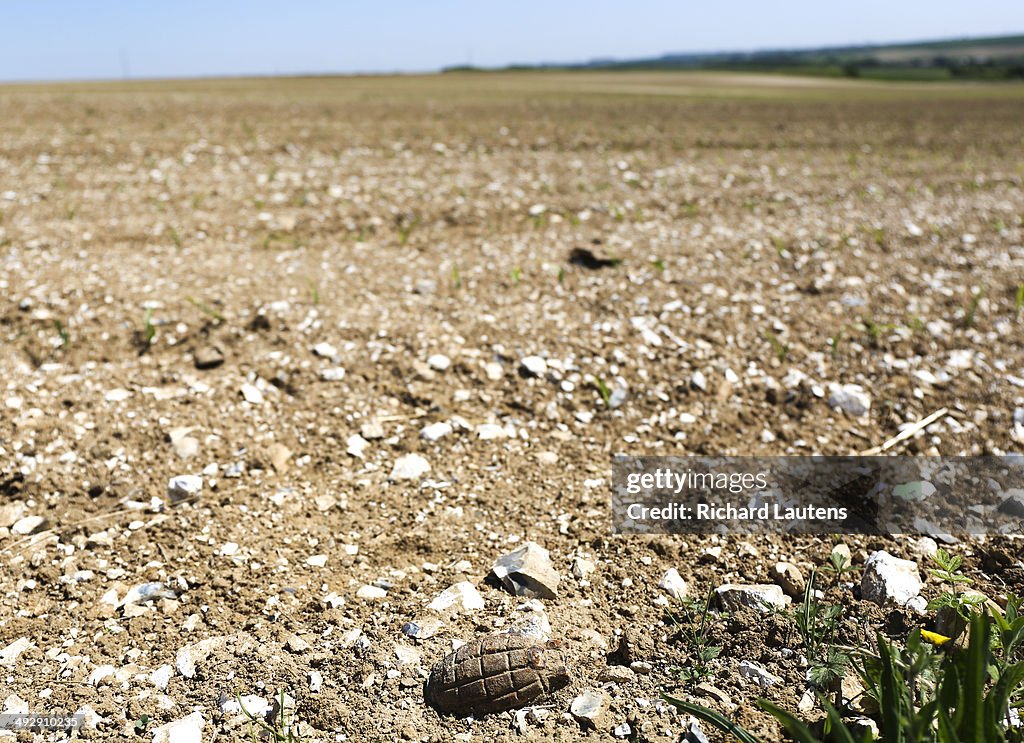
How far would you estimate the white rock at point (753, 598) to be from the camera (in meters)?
3.28

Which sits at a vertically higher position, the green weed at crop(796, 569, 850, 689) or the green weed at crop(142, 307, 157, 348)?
the green weed at crop(142, 307, 157, 348)

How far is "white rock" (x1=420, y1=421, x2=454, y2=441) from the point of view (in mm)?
4586

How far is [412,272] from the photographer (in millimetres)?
6516

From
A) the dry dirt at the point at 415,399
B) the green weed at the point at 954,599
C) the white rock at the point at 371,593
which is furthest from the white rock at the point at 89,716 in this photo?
the green weed at the point at 954,599

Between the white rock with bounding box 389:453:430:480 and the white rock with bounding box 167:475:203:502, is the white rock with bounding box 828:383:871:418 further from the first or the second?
the white rock with bounding box 167:475:203:502

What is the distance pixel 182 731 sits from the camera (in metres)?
2.68

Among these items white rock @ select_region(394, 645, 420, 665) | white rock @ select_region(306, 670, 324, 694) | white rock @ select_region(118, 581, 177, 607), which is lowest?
white rock @ select_region(306, 670, 324, 694)

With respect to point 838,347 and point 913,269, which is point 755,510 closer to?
→ point 838,347

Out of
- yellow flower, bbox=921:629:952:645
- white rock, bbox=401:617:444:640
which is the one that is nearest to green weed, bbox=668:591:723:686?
yellow flower, bbox=921:629:952:645

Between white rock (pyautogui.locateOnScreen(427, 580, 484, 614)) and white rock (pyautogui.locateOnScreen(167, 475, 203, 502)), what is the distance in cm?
166

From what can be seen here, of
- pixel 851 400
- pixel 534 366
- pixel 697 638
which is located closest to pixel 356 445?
pixel 534 366

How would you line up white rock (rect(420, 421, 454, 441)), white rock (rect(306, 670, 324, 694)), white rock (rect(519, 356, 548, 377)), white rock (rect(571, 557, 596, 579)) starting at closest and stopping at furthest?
white rock (rect(306, 670, 324, 694)) → white rock (rect(571, 557, 596, 579)) → white rock (rect(420, 421, 454, 441)) → white rock (rect(519, 356, 548, 377))

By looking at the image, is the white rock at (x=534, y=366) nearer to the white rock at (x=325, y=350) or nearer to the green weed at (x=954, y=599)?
the white rock at (x=325, y=350)

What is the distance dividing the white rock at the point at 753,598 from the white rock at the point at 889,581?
385 millimetres
